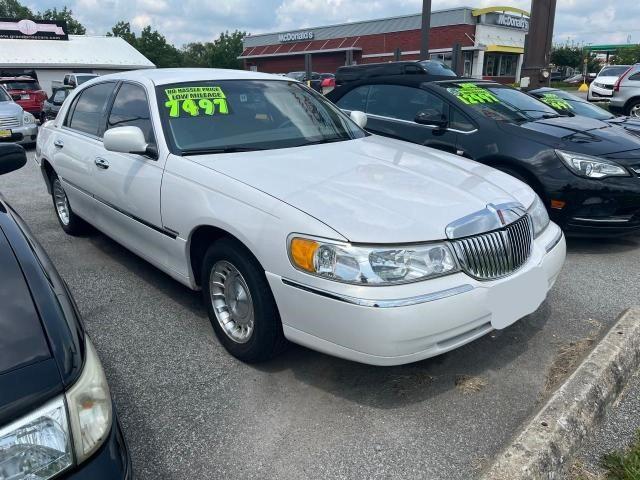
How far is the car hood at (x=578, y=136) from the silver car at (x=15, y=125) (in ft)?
32.7

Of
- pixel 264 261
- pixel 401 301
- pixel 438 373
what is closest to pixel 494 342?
pixel 438 373

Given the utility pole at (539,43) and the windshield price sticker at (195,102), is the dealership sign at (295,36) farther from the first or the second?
the windshield price sticker at (195,102)

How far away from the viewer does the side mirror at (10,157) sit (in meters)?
2.71

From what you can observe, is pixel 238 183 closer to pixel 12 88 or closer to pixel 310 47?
pixel 12 88

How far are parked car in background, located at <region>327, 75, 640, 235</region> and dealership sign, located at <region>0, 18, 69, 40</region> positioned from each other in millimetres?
38534

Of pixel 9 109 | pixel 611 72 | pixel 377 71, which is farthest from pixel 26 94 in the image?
pixel 611 72

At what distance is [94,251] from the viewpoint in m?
4.93

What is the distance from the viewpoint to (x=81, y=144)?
4.43m

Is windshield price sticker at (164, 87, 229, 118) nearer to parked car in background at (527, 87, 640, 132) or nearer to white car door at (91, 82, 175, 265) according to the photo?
white car door at (91, 82, 175, 265)

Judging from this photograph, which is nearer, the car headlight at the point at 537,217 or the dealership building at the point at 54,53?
the car headlight at the point at 537,217

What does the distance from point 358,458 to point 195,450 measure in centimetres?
73

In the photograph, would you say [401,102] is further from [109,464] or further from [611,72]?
[611,72]

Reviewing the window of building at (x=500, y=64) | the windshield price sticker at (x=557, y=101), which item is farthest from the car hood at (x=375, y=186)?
the window of building at (x=500, y=64)

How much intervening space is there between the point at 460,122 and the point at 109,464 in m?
4.77
